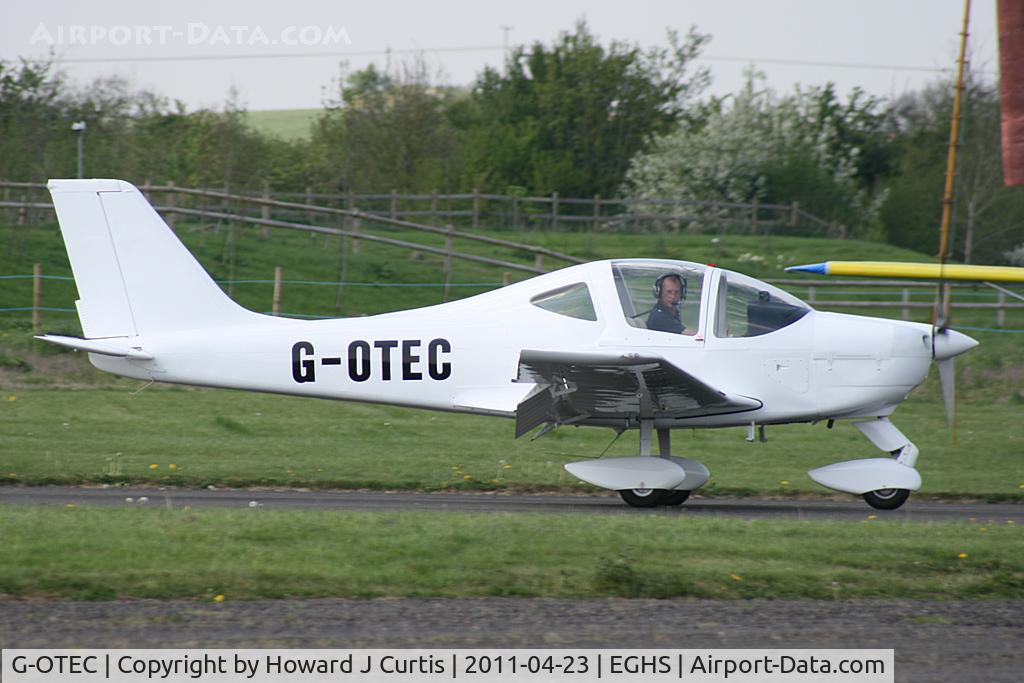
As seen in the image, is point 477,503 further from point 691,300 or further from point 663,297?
point 691,300

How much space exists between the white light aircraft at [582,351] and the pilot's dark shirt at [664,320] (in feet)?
0.12

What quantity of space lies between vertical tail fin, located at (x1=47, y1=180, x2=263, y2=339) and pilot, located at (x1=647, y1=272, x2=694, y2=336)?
390cm

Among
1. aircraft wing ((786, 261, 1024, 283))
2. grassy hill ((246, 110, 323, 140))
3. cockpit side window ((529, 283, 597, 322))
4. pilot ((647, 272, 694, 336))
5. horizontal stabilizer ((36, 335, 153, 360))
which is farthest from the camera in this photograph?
grassy hill ((246, 110, 323, 140))

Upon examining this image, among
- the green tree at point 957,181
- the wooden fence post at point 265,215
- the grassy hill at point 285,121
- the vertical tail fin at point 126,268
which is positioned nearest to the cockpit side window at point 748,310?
the vertical tail fin at point 126,268

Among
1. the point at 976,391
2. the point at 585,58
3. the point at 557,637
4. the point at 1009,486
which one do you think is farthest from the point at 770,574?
the point at 585,58

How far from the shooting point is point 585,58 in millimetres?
50062

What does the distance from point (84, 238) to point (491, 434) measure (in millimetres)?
5406

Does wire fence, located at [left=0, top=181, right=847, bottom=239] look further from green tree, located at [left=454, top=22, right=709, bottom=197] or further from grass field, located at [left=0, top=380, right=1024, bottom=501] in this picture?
grass field, located at [left=0, top=380, right=1024, bottom=501]

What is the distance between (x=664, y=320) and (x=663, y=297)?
0.19 m

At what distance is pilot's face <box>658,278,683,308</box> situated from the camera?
9422mm

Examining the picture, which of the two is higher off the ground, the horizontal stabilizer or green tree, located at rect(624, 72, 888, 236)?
green tree, located at rect(624, 72, 888, 236)

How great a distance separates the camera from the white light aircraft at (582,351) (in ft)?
30.8

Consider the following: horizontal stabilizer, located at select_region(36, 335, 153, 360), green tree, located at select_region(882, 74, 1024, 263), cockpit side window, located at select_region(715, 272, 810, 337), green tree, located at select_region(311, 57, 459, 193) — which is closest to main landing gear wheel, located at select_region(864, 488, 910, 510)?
cockpit side window, located at select_region(715, 272, 810, 337)

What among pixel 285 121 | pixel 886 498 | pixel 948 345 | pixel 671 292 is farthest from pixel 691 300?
pixel 285 121
